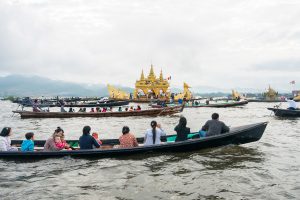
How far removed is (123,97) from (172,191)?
73801 mm

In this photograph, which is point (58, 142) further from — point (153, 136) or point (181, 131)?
point (181, 131)

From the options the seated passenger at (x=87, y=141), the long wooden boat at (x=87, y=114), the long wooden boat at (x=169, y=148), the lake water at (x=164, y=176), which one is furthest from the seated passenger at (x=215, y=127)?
the long wooden boat at (x=87, y=114)

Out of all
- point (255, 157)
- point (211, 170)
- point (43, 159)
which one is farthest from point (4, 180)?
point (255, 157)

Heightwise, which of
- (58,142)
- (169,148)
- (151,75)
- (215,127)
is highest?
(151,75)

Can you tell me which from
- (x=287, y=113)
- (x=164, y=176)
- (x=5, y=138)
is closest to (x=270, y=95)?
(x=287, y=113)

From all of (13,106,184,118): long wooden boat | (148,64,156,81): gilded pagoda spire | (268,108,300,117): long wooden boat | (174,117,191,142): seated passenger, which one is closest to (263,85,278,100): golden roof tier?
(148,64,156,81): gilded pagoda spire

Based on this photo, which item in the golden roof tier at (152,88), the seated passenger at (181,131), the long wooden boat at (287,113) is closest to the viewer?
the seated passenger at (181,131)

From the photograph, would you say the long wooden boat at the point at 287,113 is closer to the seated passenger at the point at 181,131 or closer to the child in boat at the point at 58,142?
the seated passenger at the point at 181,131

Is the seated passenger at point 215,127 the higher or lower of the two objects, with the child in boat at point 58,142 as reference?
higher

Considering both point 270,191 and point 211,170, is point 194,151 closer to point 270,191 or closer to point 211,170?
point 211,170

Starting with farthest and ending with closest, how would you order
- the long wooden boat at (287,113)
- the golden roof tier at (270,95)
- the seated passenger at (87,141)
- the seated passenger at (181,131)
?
the golden roof tier at (270,95)
the long wooden boat at (287,113)
the seated passenger at (181,131)
the seated passenger at (87,141)

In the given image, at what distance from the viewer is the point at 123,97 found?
81625mm

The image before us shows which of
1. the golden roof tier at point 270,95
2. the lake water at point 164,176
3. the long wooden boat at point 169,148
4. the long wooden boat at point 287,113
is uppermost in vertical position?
the golden roof tier at point 270,95

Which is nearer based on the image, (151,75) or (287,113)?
(287,113)
